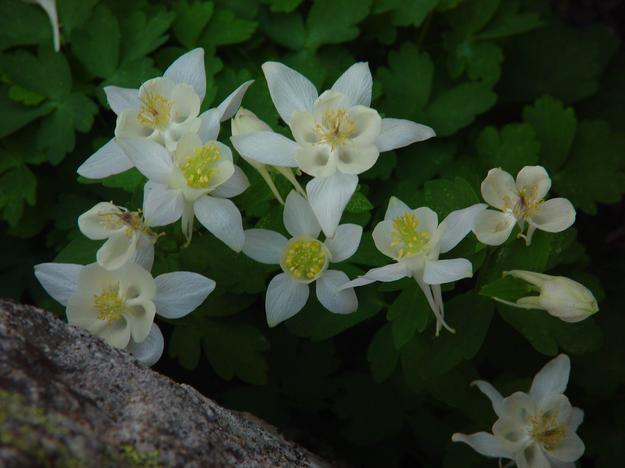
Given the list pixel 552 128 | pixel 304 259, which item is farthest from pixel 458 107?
pixel 304 259

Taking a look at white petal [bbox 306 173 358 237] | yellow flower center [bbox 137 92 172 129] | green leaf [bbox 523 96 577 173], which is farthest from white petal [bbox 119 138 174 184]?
green leaf [bbox 523 96 577 173]

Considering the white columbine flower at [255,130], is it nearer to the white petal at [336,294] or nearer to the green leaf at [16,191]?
the white petal at [336,294]

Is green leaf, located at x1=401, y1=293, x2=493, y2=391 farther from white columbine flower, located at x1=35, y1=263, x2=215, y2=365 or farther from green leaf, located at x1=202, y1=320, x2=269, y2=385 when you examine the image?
white columbine flower, located at x1=35, y1=263, x2=215, y2=365

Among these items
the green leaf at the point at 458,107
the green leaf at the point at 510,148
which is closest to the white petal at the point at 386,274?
the green leaf at the point at 510,148

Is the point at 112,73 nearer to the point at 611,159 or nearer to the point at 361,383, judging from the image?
the point at 361,383

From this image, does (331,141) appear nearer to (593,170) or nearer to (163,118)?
(163,118)

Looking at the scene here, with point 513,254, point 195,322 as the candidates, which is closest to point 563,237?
point 513,254
